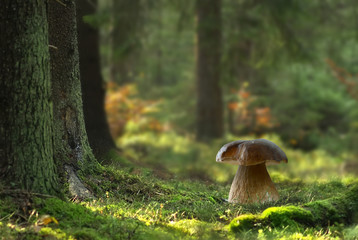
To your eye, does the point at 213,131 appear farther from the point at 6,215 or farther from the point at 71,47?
the point at 6,215

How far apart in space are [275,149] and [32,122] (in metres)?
2.99

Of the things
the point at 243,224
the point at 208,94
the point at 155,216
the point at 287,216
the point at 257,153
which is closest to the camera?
the point at 243,224

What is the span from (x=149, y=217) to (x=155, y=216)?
71mm

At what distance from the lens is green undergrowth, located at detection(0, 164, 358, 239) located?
10.3 ft

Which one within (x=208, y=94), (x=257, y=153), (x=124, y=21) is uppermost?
(x=124, y=21)

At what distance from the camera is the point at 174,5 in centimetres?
1388

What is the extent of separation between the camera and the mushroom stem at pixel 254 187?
519cm

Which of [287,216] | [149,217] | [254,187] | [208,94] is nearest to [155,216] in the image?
[149,217]

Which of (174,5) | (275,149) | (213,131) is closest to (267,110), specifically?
(213,131)

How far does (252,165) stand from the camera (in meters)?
5.29

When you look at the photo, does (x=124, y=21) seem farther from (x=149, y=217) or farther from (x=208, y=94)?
(x=149, y=217)

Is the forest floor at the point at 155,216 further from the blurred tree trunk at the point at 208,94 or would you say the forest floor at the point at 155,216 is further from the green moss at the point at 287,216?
the blurred tree trunk at the point at 208,94

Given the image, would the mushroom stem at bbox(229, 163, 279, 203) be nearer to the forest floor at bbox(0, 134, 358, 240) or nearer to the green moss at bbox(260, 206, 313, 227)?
the forest floor at bbox(0, 134, 358, 240)

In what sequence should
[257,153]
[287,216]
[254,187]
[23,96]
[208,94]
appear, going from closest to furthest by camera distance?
[23,96], [287,216], [257,153], [254,187], [208,94]
